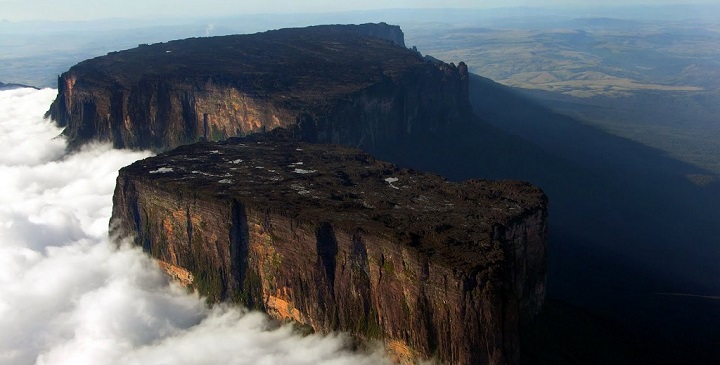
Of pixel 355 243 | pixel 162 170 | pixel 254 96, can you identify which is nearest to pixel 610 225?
pixel 254 96

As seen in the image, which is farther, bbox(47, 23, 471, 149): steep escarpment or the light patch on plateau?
bbox(47, 23, 471, 149): steep escarpment

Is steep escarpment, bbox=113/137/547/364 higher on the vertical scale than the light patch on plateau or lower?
lower

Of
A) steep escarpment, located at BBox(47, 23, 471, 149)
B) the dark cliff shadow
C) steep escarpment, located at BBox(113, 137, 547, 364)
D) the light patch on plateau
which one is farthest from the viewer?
steep escarpment, located at BBox(47, 23, 471, 149)

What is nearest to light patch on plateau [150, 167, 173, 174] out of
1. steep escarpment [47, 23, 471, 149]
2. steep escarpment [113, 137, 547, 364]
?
steep escarpment [113, 137, 547, 364]

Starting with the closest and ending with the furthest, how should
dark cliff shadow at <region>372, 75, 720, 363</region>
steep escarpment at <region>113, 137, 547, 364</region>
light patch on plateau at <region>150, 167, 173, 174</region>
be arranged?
steep escarpment at <region>113, 137, 547, 364</region> → dark cliff shadow at <region>372, 75, 720, 363</region> → light patch on plateau at <region>150, 167, 173, 174</region>

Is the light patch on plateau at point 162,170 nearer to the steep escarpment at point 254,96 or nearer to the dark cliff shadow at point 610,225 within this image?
the steep escarpment at point 254,96

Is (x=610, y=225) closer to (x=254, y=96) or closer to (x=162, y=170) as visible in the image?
(x=254, y=96)

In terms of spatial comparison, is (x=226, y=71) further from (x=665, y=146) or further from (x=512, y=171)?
(x=665, y=146)

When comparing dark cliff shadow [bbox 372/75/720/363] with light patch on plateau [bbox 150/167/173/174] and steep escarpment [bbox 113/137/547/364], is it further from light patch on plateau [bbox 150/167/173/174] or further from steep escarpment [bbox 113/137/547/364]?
light patch on plateau [bbox 150/167/173/174]
